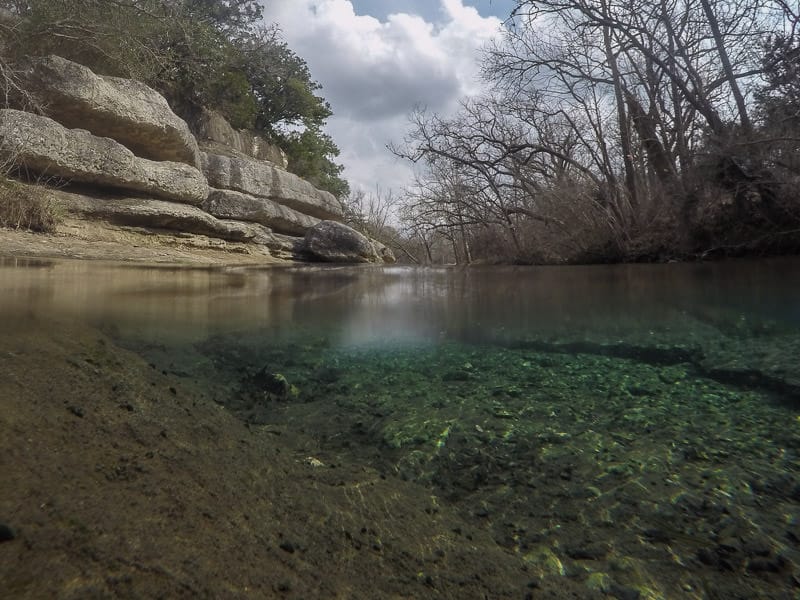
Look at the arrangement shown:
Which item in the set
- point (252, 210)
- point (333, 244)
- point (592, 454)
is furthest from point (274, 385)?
point (252, 210)

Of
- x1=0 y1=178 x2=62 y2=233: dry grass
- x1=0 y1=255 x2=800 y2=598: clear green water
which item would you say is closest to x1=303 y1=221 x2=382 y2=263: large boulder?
x1=0 y1=178 x2=62 y2=233: dry grass

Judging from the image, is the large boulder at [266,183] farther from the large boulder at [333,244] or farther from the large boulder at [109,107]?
the large boulder at [333,244]

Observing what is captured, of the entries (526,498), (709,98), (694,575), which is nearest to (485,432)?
(526,498)

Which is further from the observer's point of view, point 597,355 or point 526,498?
point 597,355

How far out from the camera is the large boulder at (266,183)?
51.8ft

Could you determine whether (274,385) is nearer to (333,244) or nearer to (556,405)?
(556,405)

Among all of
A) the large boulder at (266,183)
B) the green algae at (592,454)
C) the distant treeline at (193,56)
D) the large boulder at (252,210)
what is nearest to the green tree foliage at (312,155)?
the distant treeline at (193,56)

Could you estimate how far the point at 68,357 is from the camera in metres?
1.91

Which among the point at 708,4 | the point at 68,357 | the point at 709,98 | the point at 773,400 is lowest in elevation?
the point at 773,400

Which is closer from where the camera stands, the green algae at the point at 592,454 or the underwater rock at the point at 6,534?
the underwater rock at the point at 6,534

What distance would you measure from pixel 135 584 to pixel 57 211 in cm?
1139

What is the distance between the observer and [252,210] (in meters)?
15.3

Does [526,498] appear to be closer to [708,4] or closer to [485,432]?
[485,432]

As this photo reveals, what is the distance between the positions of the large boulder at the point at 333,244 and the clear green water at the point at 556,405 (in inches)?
413
